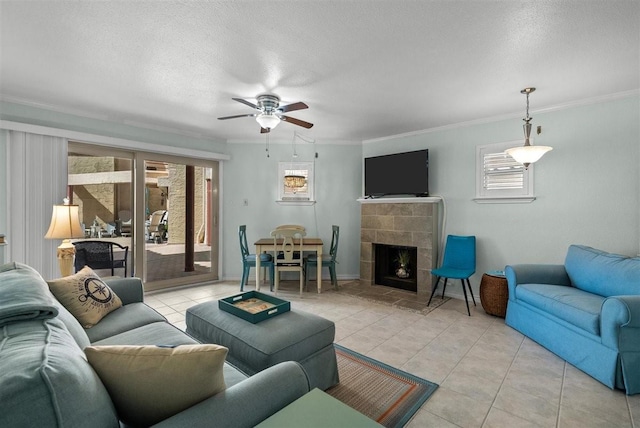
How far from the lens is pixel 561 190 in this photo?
347 centimetres

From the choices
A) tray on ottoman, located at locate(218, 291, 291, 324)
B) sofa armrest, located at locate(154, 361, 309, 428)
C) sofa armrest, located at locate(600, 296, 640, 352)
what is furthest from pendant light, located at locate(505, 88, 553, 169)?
sofa armrest, located at locate(154, 361, 309, 428)

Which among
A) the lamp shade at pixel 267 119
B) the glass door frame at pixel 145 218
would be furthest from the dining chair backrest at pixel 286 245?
the lamp shade at pixel 267 119

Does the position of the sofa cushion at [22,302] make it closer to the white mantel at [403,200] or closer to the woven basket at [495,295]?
the woven basket at [495,295]

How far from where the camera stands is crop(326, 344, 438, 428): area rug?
1.85m

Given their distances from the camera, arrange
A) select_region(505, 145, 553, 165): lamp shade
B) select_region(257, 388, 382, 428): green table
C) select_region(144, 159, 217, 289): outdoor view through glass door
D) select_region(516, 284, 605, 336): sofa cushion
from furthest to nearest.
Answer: select_region(144, 159, 217, 289): outdoor view through glass door → select_region(505, 145, 553, 165): lamp shade → select_region(516, 284, 605, 336): sofa cushion → select_region(257, 388, 382, 428): green table

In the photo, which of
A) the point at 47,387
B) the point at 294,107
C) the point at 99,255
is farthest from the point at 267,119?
the point at 99,255

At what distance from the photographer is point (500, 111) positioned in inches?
146

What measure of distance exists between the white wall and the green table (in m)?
3.71

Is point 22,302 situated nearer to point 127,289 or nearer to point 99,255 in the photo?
point 127,289

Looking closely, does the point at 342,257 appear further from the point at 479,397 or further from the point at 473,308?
the point at 479,397

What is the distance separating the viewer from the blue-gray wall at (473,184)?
3.18 m

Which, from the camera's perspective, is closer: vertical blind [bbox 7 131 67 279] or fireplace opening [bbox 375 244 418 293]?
vertical blind [bbox 7 131 67 279]

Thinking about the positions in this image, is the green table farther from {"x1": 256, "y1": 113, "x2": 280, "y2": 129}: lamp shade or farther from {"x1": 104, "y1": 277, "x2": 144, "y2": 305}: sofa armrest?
{"x1": 256, "y1": 113, "x2": 280, "y2": 129}: lamp shade

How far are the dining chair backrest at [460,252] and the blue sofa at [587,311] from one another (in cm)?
72
